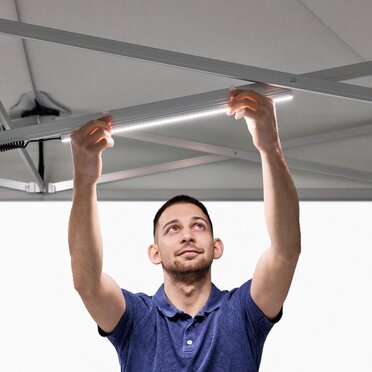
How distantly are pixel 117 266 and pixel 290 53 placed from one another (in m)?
1.99

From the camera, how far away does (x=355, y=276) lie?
5227 millimetres

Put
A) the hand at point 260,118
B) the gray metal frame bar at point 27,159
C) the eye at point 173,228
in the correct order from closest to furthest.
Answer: the hand at point 260,118 → the eye at point 173,228 → the gray metal frame bar at point 27,159

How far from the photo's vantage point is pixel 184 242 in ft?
9.55

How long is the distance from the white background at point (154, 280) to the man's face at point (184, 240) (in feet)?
7.00

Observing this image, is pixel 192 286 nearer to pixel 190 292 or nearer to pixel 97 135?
pixel 190 292

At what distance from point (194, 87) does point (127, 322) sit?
6.18ft

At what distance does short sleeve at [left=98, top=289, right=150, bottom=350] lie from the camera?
2.88 meters

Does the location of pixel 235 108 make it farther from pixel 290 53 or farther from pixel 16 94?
pixel 16 94

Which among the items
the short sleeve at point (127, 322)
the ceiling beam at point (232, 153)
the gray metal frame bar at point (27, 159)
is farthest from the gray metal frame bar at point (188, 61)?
the ceiling beam at point (232, 153)

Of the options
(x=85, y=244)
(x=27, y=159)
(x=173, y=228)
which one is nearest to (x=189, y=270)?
(x=173, y=228)

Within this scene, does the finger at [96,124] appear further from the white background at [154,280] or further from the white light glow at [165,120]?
the white background at [154,280]

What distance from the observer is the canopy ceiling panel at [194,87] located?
3.64 metres

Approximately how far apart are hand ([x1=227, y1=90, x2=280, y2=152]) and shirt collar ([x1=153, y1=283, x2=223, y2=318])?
0.63 metres

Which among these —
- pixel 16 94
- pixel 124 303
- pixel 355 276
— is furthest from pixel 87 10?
pixel 355 276
